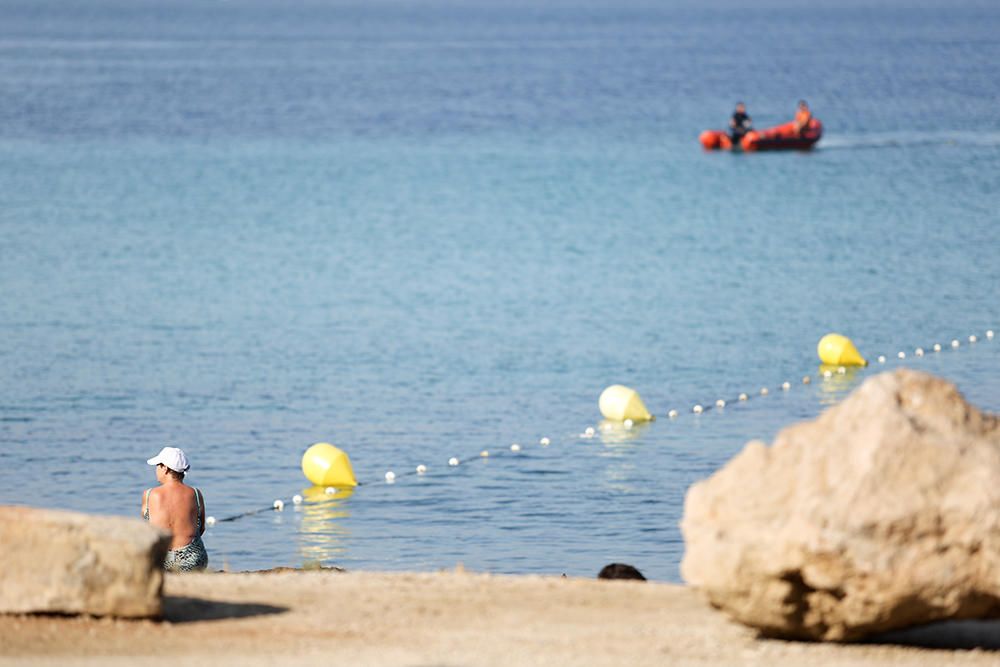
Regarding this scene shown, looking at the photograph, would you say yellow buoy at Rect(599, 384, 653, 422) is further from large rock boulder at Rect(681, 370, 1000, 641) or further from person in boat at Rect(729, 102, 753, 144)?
person in boat at Rect(729, 102, 753, 144)

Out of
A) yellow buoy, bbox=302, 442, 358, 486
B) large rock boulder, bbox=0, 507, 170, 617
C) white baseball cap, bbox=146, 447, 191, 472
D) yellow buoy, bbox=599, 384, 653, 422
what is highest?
yellow buoy, bbox=599, 384, 653, 422

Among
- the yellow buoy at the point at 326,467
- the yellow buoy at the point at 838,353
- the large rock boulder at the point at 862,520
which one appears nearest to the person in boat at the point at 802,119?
the yellow buoy at the point at 838,353

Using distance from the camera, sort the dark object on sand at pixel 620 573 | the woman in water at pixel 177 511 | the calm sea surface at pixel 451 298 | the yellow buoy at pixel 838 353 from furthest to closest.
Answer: the yellow buoy at pixel 838 353, the calm sea surface at pixel 451 298, the woman in water at pixel 177 511, the dark object on sand at pixel 620 573

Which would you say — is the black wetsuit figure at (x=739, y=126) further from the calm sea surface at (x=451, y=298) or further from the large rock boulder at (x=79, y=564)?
the large rock boulder at (x=79, y=564)

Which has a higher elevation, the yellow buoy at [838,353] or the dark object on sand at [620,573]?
the yellow buoy at [838,353]

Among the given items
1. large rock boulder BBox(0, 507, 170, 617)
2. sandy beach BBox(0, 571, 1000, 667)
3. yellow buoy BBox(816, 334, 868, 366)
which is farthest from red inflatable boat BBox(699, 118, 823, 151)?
large rock boulder BBox(0, 507, 170, 617)

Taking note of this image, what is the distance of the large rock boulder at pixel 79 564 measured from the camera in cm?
844

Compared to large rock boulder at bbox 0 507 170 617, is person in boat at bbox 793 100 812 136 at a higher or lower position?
higher

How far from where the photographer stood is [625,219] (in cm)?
4225

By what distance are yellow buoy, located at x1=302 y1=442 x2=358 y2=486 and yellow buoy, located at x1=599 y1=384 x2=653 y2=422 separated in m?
3.94

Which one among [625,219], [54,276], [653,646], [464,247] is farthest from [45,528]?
[625,219]

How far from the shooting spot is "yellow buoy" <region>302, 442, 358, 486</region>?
17953 millimetres

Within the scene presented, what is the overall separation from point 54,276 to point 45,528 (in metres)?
24.7

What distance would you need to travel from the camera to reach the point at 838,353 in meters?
24.0
